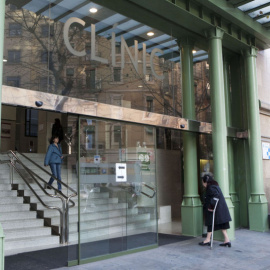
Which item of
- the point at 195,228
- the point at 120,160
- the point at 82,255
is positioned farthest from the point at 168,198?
the point at 82,255

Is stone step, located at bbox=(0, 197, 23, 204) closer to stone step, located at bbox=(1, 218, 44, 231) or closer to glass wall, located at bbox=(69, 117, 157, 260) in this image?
stone step, located at bbox=(1, 218, 44, 231)

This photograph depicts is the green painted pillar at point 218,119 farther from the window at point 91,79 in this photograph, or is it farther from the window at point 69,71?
the window at point 69,71

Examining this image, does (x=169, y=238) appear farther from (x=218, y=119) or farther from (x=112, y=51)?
(x=112, y=51)

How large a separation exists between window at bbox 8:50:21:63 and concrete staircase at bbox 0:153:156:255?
270 cm

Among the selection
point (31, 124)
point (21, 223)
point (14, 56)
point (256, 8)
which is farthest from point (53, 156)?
point (31, 124)

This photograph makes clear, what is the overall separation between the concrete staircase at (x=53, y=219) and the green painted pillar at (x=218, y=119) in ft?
7.36

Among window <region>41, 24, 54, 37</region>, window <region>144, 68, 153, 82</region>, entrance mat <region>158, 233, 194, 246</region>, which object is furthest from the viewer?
window <region>144, 68, 153, 82</region>

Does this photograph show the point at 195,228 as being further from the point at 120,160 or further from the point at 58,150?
the point at 58,150

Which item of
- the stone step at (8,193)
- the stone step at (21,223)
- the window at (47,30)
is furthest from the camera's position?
the stone step at (8,193)

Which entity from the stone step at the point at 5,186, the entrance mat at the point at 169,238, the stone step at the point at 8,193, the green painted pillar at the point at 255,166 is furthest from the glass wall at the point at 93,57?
the stone step at the point at 5,186

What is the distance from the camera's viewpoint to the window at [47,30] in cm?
682

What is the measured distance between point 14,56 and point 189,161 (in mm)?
5385

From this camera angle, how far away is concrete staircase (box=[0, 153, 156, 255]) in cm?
693

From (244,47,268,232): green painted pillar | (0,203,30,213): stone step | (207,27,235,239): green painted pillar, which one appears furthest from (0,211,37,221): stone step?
(244,47,268,232): green painted pillar
